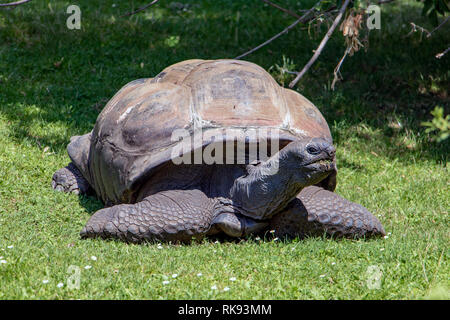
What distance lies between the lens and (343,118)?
688 centimetres

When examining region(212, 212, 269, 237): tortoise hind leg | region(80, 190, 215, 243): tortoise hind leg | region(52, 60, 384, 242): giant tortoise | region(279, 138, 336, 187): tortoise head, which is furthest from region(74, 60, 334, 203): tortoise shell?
region(212, 212, 269, 237): tortoise hind leg

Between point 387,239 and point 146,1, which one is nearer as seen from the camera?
point 387,239

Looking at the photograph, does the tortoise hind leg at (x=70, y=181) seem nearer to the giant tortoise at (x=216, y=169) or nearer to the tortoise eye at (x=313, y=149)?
the giant tortoise at (x=216, y=169)

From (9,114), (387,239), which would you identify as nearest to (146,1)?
(9,114)

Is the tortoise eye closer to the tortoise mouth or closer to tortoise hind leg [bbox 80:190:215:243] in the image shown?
the tortoise mouth

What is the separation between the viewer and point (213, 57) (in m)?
7.95

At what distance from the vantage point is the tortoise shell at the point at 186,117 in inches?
161

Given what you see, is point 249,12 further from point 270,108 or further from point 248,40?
point 270,108

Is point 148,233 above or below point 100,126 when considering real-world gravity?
below

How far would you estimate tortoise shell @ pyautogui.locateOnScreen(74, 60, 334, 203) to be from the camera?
161 inches

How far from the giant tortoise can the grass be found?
6.1 inches

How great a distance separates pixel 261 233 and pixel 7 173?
2.43 meters

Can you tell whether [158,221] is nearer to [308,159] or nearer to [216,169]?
[216,169]

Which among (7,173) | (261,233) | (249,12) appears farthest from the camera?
(249,12)
